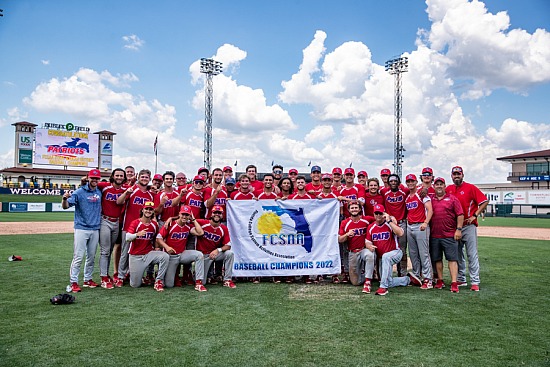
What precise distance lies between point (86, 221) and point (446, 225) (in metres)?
6.05

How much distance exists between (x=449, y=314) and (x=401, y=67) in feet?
135

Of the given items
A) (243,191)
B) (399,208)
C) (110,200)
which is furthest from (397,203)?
(110,200)

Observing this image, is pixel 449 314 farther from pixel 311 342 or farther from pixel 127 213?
pixel 127 213

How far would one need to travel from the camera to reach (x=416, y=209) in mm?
7352

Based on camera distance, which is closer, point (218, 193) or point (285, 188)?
point (218, 193)

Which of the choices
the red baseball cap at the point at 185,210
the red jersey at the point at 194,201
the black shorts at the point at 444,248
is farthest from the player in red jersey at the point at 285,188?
the black shorts at the point at 444,248

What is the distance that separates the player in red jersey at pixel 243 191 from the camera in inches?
318

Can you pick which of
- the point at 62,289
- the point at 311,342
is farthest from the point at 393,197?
the point at 62,289

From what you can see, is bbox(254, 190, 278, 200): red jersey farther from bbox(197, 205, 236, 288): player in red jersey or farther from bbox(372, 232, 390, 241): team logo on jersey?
bbox(372, 232, 390, 241): team logo on jersey

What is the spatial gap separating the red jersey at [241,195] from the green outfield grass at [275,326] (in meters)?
1.69

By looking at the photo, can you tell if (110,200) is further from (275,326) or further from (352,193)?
(352,193)

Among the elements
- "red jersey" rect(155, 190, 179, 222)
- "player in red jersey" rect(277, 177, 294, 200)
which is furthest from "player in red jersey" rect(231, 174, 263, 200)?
"red jersey" rect(155, 190, 179, 222)

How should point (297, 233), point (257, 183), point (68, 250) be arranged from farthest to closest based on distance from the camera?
1. point (68, 250)
2. point (257, 183)
3. point (297, 233)

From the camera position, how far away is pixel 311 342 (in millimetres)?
4457
